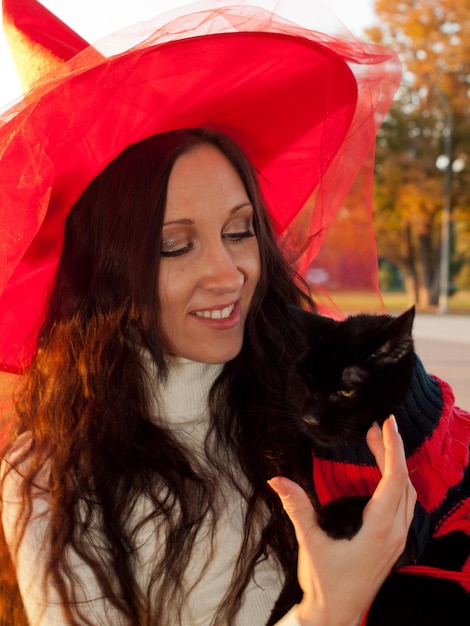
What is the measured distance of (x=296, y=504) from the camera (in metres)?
1.44

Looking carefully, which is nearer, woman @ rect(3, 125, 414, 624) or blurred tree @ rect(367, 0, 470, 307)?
woman @ rect(3, 125, 414, 624)

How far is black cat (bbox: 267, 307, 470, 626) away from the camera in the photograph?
1540 mm

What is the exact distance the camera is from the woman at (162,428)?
62.9 inches

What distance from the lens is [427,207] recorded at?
21250 mm

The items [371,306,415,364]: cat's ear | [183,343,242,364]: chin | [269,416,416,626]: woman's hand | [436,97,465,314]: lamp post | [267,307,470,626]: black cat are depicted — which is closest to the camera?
[269,416,416,626]: woman's hand

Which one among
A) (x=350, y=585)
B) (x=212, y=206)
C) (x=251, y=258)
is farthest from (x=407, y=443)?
(x=212, y=206)

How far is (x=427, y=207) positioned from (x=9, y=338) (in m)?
20.7

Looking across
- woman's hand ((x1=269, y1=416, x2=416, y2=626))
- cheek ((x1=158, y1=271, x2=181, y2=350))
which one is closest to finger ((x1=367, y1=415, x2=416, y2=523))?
woman's hand ((x1=269, y1=416, x2=416, y2=626))

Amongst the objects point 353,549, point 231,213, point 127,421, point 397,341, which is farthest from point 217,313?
point 353,549

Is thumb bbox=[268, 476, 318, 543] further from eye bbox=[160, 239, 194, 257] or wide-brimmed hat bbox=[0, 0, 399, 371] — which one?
wide-brimmed hat bbox=[0, 0, 399, 371]

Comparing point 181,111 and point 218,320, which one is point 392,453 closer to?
point 218,320

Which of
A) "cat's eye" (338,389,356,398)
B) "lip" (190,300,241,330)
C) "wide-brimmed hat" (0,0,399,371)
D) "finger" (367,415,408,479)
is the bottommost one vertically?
"finger" (367,415,408,479)

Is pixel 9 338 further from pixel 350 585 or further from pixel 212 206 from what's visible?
pixel 350 585

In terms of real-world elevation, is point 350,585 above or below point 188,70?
below
